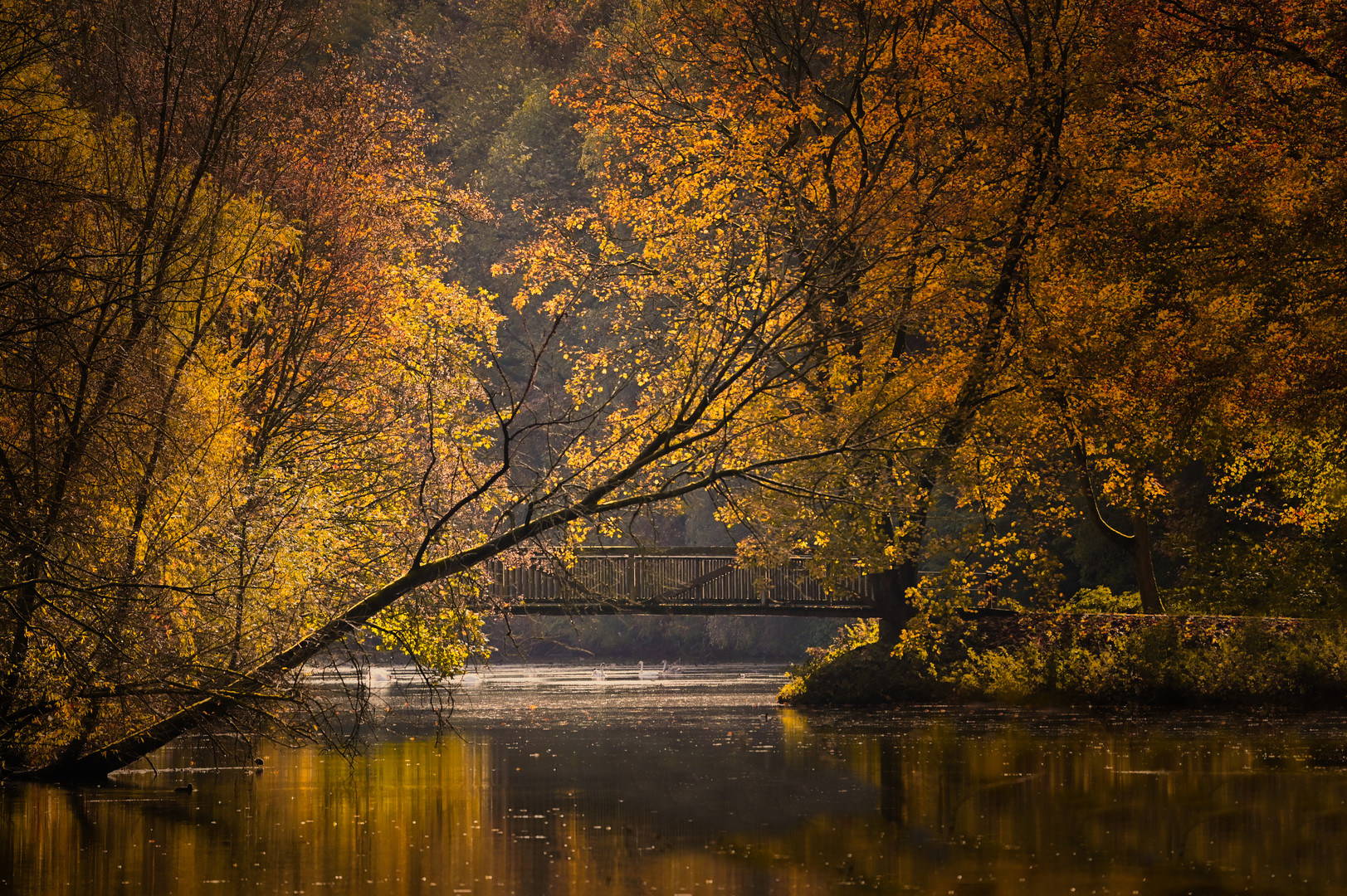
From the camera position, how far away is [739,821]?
1357 centimetres

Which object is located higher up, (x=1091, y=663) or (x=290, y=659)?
(x=290, y=659)

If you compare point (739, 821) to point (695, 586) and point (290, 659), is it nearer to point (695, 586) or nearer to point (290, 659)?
point (290, 659)

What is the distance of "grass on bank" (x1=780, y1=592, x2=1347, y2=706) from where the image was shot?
23.5 meters

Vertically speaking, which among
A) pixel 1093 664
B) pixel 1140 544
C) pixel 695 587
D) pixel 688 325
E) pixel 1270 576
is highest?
pixel 688 325

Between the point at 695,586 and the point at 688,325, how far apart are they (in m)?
12.7

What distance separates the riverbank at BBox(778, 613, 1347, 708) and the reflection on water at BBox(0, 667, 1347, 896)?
1360 millimetres

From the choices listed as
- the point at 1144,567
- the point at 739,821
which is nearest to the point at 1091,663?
the point at 1144,567

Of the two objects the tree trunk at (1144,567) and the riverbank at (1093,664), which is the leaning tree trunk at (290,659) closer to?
the riverbank at (1093,664)

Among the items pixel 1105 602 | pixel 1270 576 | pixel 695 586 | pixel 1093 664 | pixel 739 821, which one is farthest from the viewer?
pixel 695 586

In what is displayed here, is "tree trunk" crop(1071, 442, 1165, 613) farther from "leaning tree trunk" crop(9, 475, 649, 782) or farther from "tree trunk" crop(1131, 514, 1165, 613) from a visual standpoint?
"leaning tree trunk" crop(9, 475, 649, 782)

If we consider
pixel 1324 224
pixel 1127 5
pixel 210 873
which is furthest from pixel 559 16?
pixel 210 873

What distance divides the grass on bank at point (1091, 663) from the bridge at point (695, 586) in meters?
2.48

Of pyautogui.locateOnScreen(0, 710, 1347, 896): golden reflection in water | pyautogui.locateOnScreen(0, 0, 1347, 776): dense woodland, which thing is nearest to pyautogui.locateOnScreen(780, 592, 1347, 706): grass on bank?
pyautogui.locateOnScreen(0, 0, 1347, 776): dense woodland

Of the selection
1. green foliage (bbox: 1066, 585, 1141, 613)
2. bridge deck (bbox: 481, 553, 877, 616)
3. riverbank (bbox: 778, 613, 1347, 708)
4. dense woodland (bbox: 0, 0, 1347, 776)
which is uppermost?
dense woodland (bbox: 0, 0, 1347, 776)
